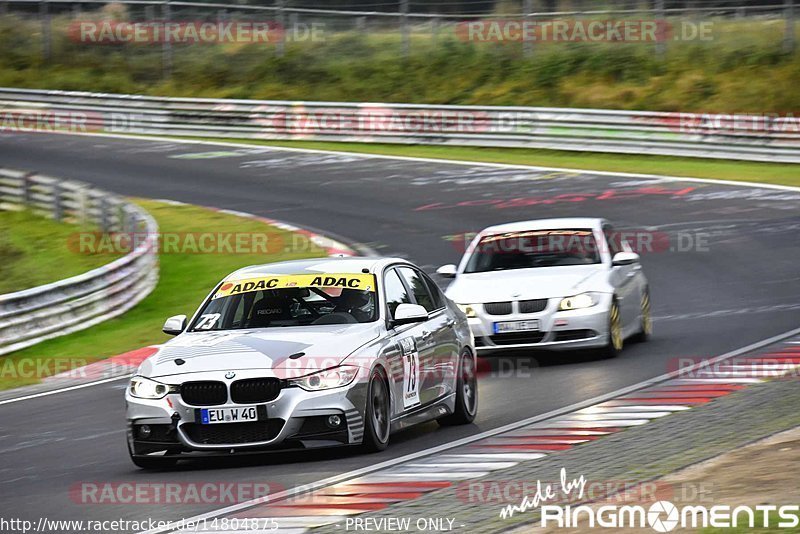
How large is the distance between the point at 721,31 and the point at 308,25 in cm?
1097

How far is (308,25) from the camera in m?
39.8

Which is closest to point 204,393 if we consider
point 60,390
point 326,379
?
point 326,379

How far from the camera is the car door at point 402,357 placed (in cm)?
1017

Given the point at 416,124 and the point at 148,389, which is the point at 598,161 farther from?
the point at 148,389

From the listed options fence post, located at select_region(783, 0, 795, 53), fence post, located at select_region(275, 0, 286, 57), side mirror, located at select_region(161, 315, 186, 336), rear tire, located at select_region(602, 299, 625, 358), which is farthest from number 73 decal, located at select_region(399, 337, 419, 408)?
fence post, located at select_region(275, 0, 286, 57)

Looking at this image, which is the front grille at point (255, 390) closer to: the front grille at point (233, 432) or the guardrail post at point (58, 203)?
the front grille at point (233, 432)

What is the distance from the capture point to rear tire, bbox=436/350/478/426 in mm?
11180

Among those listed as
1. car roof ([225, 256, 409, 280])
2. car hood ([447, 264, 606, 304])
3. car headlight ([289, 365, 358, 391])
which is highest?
car roof ([225, 256, 409, 280])

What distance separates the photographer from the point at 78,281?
18.5 m

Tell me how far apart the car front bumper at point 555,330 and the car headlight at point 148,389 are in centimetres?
547

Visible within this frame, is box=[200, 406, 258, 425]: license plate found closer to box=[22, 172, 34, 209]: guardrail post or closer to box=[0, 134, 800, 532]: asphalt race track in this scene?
box=[0, 134, 800, 532]: asphalt race track

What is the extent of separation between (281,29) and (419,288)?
30305mm

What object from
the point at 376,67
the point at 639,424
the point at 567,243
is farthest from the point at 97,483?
the point at 376,67

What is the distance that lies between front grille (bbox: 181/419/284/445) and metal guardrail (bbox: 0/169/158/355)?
26.5 ft
